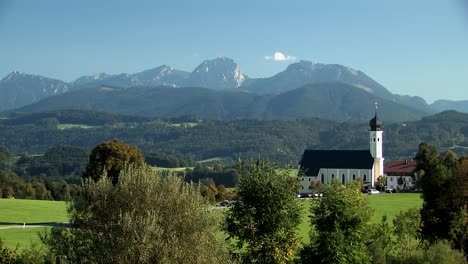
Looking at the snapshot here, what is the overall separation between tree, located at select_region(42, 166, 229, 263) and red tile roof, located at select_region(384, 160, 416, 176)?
112 m

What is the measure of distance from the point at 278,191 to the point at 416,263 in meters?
12.2

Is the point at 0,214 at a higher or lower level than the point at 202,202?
lower

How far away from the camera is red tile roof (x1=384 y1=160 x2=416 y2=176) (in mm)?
137000

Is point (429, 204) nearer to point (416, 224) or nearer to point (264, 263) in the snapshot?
point (416, 224)

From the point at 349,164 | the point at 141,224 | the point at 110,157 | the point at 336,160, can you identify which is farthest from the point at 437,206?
the point at 336,160

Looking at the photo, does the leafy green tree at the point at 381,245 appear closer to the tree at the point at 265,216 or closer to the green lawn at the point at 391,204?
the tree at the point at 265,216

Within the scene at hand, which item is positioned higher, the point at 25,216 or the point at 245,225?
the point at 245,225

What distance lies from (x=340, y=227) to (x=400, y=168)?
4104 inches

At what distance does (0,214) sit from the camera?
66688 millimetres

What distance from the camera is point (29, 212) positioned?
69.8m

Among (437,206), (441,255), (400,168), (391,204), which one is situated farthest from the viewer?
(400,168)

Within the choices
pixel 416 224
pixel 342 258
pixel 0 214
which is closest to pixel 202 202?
pixel 342 258

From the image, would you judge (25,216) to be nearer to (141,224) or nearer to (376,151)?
(141,224)

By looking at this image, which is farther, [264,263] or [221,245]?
[264,263]
